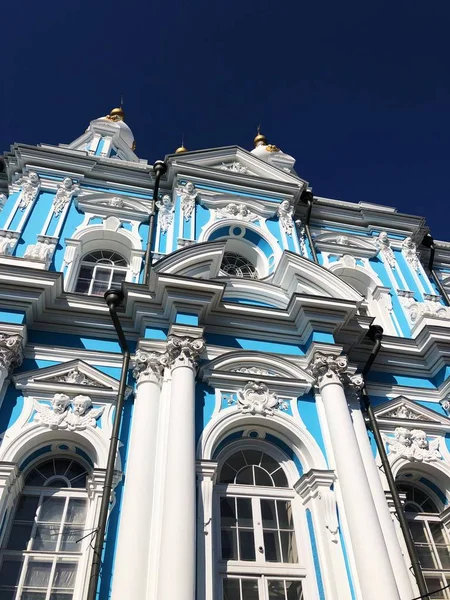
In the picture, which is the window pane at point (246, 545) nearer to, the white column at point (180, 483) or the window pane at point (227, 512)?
the window pane at point (227, 512)

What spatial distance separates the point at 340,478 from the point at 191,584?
115 inches

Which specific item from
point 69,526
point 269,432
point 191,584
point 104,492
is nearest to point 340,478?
point 269,432

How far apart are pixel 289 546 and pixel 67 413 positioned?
4094mm

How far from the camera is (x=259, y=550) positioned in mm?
8430

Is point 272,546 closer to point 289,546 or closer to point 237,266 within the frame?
point 289,546

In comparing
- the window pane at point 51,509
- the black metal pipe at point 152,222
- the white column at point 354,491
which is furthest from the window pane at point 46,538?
the black metal pipe at point 152,222

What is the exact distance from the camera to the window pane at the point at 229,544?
831 cm

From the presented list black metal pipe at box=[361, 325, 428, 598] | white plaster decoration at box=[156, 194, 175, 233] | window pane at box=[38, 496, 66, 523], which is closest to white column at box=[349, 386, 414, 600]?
black metal pipe at box=[361, 325, 428, 598]

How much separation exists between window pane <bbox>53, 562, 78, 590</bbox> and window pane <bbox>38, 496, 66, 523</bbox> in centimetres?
69

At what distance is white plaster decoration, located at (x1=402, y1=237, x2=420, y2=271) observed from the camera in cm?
1464

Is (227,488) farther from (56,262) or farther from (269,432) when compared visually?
(56,262)

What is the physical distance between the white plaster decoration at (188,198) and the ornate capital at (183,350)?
13.5 feet

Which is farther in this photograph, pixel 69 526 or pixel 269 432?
pixel 269 432

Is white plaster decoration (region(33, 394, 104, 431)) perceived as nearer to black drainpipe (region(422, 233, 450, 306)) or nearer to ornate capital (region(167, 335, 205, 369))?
ornate capital (region(167, 335, 205, 369))
